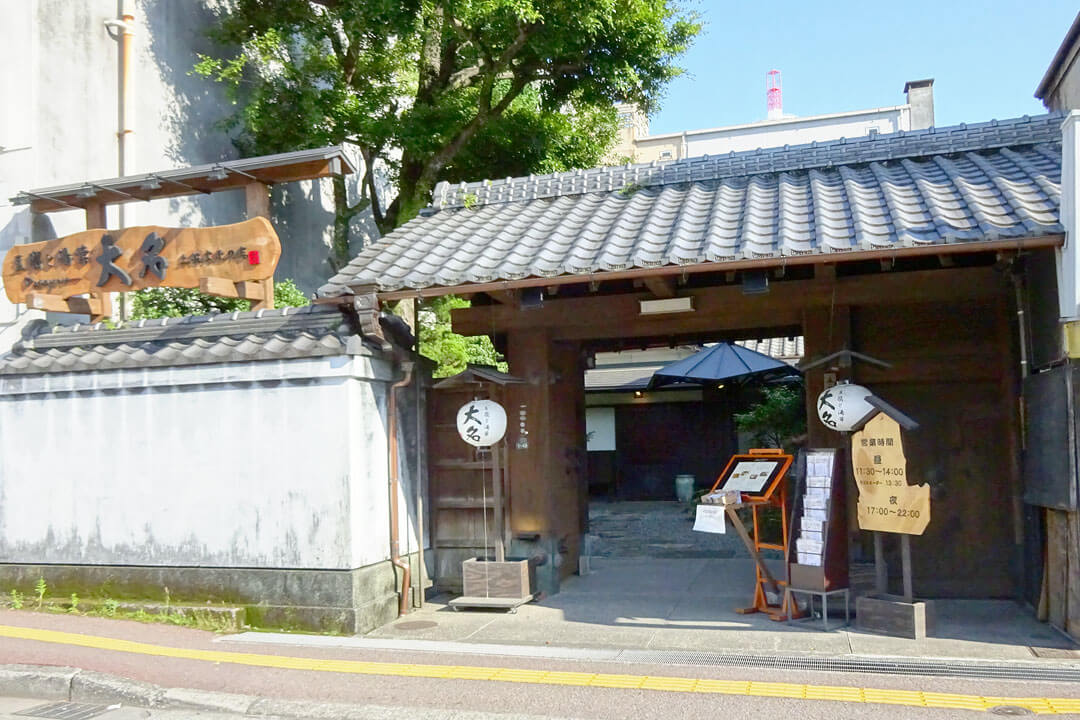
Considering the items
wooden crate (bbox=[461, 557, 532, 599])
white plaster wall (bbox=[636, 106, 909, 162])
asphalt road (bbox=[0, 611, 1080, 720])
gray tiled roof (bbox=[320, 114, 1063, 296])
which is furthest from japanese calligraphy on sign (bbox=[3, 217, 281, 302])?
white plaster wall (bbox=[636, 106, 909, 162])

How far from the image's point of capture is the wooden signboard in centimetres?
1052

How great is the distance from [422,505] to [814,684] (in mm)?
5325

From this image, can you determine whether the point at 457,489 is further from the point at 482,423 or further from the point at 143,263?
the point at 143,263

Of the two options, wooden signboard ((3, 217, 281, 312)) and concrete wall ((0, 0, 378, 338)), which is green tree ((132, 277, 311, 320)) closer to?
concrete wall ((0, 0, 378, 338))

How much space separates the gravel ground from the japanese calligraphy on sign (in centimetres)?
731

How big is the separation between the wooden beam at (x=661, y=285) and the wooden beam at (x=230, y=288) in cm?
457

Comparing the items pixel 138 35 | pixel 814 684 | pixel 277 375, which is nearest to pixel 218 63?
pixel 138 35

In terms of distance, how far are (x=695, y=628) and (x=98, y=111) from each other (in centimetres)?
1187

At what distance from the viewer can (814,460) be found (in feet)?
30.0

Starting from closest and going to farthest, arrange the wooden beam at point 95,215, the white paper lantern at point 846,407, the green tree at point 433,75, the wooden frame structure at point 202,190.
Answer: the white paper lantern at point 846,407, the wooden frame structure at point 202,190, the wooden beam at point 95,215, the green tree at point 433,75

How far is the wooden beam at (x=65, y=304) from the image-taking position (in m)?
11.2

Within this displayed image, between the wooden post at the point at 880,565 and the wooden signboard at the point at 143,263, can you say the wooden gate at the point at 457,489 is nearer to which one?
the wooden signboard at the point at 143,263

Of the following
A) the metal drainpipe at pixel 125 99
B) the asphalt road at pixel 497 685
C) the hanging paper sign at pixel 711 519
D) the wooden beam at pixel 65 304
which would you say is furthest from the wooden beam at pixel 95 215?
the hanging paper sign at pixel 711 519

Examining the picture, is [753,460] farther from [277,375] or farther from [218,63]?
[218,63]
